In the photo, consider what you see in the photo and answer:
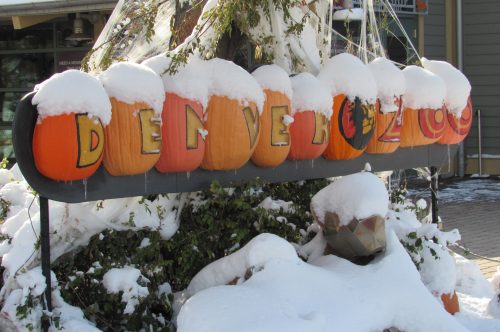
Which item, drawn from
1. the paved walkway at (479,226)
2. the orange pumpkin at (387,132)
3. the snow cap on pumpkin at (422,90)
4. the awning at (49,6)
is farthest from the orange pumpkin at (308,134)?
the awning at (49,6)

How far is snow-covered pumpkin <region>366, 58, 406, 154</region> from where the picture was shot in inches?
179

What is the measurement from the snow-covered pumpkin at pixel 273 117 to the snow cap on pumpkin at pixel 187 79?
0.40 metres

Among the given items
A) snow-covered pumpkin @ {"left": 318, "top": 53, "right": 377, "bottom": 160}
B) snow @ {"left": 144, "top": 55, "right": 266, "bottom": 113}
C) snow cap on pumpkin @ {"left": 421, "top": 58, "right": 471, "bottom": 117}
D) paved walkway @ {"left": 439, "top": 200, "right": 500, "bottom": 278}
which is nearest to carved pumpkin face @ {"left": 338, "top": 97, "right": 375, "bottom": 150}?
snow-covered pumpkin @ {"left": 318, "top": 53, "right": 377, "bottom": 160}

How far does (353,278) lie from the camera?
3.53m

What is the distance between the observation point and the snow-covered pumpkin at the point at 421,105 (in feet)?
15.8

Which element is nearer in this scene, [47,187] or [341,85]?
[47,187]

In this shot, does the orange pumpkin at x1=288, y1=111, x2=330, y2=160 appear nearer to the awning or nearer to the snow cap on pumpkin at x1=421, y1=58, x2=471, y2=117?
the snow cap on pumpkin at x1=421, y1=58, x2=471, y2=117

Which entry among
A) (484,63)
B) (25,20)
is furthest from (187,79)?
(484,63)

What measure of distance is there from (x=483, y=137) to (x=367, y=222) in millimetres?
8922

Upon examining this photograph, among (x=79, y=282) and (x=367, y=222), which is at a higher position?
(x=367, y=222)

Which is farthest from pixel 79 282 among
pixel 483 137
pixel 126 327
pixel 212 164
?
pixel 483 137

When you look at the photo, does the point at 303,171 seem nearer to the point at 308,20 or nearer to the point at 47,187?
the point at 308,20

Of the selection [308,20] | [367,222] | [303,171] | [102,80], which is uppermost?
[308,20]

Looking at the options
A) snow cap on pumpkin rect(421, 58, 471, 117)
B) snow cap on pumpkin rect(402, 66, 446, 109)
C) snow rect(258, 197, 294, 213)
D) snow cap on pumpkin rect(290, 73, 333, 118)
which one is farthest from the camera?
snow cap on pumpkin rect(421, 58, 471, 117)
